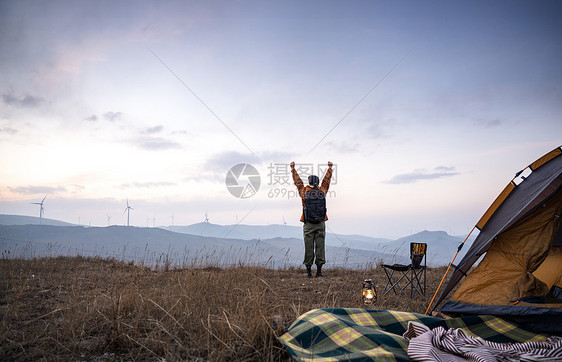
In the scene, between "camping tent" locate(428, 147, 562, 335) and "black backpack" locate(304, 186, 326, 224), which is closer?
"camping tent" locate(428, 147, 562, 335)

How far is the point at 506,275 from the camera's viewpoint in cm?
448

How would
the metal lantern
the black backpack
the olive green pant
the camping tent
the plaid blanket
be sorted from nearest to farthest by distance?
the plaid blanket → the camping tent → the metal lantern → the black backpack → the olive green pant

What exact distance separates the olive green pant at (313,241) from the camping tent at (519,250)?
3.64 m

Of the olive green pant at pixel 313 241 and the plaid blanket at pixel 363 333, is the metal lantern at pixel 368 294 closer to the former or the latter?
the plaid blanket at pixel 363 333

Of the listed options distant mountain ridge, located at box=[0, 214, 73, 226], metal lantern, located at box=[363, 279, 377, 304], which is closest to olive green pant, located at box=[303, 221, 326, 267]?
metal lantern, located at box=[363, 279, 377, 304]

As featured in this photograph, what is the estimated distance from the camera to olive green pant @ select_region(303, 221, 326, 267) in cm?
789

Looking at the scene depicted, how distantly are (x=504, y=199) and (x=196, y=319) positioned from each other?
439 centimetres

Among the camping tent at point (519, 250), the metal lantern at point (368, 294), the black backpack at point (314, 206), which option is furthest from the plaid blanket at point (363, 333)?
the black backpack at point (314, 206)

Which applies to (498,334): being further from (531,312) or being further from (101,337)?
(101,337)

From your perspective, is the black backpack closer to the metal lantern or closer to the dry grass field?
the dry grass field

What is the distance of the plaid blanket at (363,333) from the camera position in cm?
237

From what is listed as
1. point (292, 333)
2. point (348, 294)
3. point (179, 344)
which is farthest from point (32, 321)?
point (348, 294)

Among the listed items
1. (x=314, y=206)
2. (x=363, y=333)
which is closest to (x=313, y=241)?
(x=314, y=206)

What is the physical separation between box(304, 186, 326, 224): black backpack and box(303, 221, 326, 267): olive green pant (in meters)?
0.21
